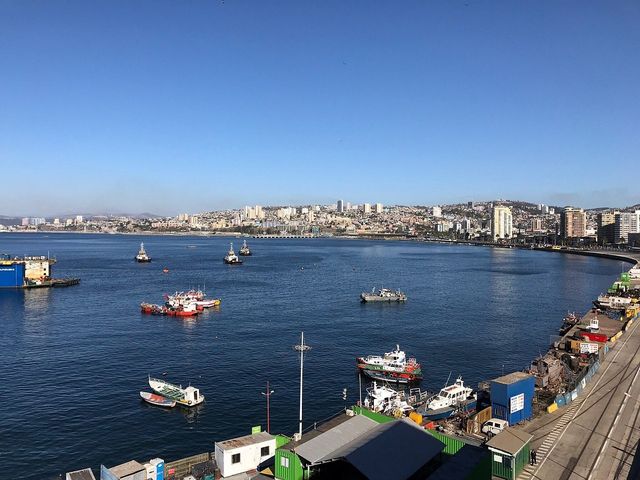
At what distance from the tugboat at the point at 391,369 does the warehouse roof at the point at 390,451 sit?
12.0 metres

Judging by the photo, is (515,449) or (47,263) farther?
(47,263)

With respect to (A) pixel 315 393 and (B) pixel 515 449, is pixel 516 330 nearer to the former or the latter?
(A) pixel 315 393

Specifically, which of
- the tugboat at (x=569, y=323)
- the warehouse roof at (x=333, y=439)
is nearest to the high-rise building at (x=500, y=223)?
the tugboat at (x=569, y=323)

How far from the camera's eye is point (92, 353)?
27.3m

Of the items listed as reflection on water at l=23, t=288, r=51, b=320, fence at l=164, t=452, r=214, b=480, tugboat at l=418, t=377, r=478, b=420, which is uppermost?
fence at l=164, t=452, r=214, b=480

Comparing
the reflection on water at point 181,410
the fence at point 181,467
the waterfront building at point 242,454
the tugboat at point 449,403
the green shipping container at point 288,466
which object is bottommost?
the reflection on water at point 181,410

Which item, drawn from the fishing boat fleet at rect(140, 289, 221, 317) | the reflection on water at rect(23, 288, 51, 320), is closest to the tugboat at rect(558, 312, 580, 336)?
the fishing boat fleet at rect(140, 289, 221, 317)

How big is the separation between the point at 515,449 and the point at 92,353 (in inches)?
915

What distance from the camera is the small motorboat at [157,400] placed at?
64.5 ft

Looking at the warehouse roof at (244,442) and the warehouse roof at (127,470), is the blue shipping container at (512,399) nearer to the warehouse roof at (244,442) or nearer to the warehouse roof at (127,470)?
the warehouse roof at (244,442)

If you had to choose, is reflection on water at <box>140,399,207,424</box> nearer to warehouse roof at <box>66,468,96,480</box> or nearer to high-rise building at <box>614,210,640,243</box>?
warehouse roof at <box>66,468,96,480</box>

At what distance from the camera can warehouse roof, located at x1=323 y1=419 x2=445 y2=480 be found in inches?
395

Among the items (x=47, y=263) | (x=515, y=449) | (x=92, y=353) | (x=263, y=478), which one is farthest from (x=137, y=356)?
(x=47, y=263)

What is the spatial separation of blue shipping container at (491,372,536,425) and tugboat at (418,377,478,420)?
2.31 metres
